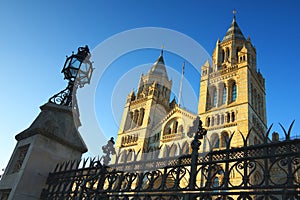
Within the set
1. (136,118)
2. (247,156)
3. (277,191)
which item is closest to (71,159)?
(247,156)

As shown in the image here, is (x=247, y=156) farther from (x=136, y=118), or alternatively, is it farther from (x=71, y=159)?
(x=136, y=118)

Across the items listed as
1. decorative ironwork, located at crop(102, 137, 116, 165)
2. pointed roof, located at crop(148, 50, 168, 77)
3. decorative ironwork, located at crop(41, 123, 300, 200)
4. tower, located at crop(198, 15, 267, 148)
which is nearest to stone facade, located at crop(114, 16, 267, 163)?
tower, located at crop(198, 15, 267, 148)

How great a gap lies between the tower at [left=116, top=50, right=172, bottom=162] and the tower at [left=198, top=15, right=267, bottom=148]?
25.1 feet

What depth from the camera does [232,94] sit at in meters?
25.2

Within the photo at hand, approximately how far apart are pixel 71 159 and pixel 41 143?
76 centimetres

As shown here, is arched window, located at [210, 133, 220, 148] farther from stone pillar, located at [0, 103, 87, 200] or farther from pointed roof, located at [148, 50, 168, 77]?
stone pillar, located at [0, 103, 87, 200]

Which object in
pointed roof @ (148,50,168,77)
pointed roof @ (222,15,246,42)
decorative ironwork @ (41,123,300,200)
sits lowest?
decorative ironwork @ (41,123,300,200)

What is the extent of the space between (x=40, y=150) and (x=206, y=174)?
120 inches

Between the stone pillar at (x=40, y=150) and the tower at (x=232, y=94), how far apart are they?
1767 centimetres

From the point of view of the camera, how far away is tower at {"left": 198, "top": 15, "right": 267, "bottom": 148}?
22234mm

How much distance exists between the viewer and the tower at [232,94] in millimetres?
22234

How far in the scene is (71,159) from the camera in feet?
16.4

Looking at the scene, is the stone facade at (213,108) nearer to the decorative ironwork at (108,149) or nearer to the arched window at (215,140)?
the arched window at (215,140)

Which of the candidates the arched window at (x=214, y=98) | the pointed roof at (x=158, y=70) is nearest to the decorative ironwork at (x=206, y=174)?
the arched window at (x=214, y=98)
